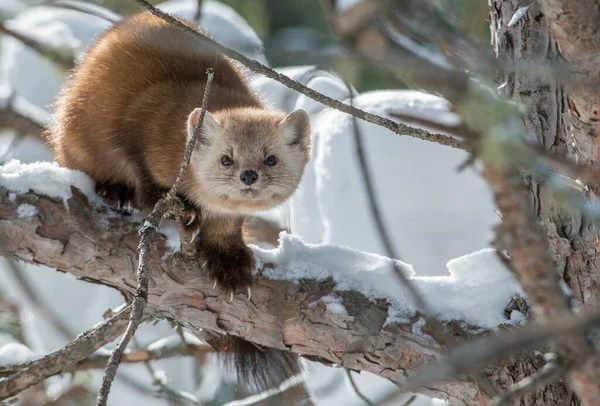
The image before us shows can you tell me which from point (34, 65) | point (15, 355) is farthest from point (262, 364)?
point (34, 65)

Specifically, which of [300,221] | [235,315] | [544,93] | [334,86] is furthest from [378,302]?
[334,86]

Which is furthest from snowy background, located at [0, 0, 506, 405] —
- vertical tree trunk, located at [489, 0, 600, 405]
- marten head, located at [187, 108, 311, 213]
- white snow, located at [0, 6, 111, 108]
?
vertical tree trunk, located at [489, 0, 600, 405]

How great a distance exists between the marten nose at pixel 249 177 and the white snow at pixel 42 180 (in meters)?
0.63

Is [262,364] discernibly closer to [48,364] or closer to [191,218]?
[191,218]

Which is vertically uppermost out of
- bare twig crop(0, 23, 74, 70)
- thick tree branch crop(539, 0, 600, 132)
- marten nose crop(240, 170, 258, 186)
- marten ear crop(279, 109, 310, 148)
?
bare twig crop(0, 23, 74, 70)

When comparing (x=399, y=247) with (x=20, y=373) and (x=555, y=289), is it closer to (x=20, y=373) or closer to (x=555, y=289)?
(x=20, y=373)

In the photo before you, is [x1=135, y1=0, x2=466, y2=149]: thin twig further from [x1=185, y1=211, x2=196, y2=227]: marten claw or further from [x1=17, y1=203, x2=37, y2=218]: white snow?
[x1=185, y1=211, x2=196, y2=227]: marten claw

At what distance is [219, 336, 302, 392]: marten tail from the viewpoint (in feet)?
11.2

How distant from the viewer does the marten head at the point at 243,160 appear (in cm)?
343

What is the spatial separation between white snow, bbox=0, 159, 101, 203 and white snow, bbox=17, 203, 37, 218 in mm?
73

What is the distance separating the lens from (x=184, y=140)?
344 centimetres

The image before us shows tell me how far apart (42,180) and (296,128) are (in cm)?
120

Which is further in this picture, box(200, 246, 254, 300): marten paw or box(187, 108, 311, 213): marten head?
box(187, 108, 311, 213): marten head

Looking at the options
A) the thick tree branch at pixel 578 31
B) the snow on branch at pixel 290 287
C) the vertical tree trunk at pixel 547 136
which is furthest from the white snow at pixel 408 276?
the thick tree branch at pixel 578 31
